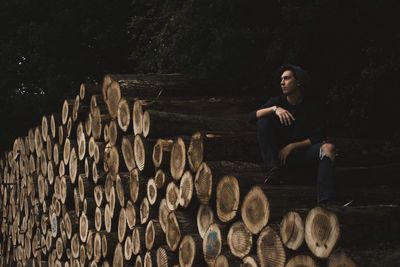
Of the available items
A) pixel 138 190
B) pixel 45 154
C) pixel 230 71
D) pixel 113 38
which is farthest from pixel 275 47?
pixel 113 38

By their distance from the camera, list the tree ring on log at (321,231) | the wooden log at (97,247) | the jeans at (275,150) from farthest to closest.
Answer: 1. the wooden log at (97,247)
2. the jeans at (275,150)
3. the tree ring on log at (321,231)

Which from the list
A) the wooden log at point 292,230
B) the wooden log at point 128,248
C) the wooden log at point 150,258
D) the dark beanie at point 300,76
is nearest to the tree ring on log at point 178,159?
the wooden log at point 150,258

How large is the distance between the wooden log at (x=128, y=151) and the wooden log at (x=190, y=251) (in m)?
1.47

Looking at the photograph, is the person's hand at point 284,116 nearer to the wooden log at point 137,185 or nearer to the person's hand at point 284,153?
the person's hand at point 284,153

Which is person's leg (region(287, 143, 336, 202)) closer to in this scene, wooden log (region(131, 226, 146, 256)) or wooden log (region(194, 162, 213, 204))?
wooden log (region(194, 162, 213, 204))

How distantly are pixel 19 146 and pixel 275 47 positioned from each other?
231 inches

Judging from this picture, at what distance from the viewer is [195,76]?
8766 millimetres

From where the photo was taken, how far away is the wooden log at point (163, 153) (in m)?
6.19

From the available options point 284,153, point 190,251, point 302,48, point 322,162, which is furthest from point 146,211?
point 302,48

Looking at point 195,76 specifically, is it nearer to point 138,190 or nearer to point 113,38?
point 138,190

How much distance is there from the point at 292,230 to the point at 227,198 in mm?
959

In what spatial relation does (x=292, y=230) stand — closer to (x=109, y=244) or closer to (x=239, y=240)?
(x=239, y=240)


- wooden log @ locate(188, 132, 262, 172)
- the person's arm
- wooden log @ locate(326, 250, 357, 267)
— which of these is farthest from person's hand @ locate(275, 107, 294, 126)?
wooden log @ locate(326, 250, 357, 267)

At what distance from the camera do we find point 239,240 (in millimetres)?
4789
